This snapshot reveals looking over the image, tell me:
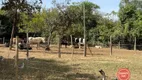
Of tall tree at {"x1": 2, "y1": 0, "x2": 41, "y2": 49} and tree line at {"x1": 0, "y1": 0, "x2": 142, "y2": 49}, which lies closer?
tall tree at {"x1": 2, "y1": 0, "x2": 41, "y2": 49}

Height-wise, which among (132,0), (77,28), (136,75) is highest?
(132,0)

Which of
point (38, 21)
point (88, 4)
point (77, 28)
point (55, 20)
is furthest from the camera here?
point (88, 4)

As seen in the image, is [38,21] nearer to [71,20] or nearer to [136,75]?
[71,20]

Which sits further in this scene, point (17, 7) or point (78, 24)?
point (78, 24)

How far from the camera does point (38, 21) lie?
153ft

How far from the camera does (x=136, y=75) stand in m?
16.0

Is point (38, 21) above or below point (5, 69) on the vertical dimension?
above

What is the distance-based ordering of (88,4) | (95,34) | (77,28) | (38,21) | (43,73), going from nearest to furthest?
1. (43,73)
2. (38,21)
3. (77,28)
4. (95,34)
5. (88,4)

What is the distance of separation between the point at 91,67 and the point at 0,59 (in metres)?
4.94

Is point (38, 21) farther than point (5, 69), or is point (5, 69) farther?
point (38, 21)

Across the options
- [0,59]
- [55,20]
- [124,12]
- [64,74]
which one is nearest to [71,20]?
[55,20]

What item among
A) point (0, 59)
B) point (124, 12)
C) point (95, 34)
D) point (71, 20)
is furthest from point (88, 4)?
point (0, 59)

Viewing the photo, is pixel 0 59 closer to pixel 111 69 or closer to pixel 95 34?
pixel 111 69

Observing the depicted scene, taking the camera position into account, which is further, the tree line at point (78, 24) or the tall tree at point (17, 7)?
the tree line at point (78, 24)
